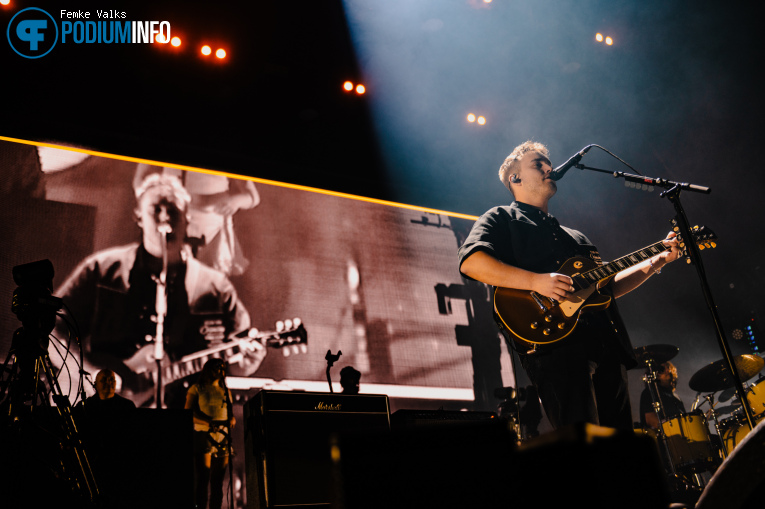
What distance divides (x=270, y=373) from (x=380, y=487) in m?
4.84

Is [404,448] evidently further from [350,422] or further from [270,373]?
[270,373]

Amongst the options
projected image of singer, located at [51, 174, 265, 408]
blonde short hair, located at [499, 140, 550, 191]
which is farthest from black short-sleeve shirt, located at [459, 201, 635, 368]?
projected image of singer, located at [51, 174, 265, 408]

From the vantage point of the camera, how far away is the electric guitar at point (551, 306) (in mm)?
2525

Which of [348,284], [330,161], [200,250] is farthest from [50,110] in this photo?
[348,284]

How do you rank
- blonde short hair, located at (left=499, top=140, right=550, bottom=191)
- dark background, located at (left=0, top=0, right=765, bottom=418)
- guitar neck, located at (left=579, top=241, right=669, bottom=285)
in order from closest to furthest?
guitar neck, located at (left=579, top=241, right=669, bottom=285), blonde short hair, located at (left=499, top=140, right=550, bottom=191), dark background, located at (left=0, top=0, right=765, bottom=418)

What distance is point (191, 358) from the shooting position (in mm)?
5090

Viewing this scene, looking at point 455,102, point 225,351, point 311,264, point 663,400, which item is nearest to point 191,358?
point 225,351

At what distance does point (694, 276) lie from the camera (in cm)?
688

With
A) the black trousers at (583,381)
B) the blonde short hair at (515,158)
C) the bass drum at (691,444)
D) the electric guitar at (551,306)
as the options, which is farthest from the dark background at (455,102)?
the black trousers at (583,381)

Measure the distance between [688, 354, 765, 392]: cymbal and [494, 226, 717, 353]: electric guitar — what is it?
3.62 m

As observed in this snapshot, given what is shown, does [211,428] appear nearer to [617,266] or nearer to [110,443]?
[110,443]

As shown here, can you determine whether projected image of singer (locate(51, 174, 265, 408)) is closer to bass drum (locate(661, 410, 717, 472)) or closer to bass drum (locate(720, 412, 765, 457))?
bass drum (locate(661, 410, 717, 472))

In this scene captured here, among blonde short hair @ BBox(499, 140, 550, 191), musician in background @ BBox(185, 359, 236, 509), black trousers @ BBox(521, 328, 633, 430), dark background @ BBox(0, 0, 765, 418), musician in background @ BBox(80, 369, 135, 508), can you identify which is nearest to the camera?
black trousers @ BBox(521, 328, 633, 430)

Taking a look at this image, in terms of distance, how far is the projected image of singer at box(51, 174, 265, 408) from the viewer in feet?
15.9
